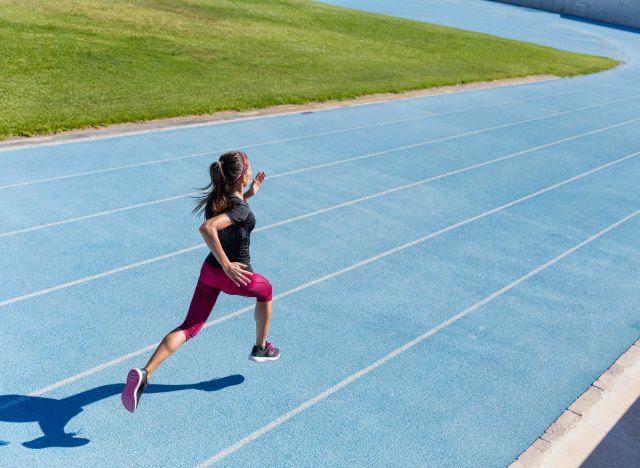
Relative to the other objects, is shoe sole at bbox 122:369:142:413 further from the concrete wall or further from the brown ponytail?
the concrete wall

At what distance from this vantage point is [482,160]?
13672 millimetres

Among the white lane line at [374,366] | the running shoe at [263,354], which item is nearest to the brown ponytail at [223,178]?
the running shoe at [263,354]

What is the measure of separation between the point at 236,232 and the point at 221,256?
270mm

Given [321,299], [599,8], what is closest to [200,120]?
[321,299]

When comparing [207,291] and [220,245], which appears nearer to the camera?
[220,245]

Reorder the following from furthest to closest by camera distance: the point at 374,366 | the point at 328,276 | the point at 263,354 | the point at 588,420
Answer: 1. the point at 328,276
2. the point at 374,366
3. the point at 263,354
4. the point at 588,420

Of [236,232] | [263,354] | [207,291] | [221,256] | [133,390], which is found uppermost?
[236,232]

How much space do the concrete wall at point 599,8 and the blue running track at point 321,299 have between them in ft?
118

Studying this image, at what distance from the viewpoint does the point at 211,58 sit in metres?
20.7

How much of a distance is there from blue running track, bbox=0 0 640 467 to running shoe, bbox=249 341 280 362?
0.16 meters

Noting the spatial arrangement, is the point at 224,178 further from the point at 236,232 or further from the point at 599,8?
the point at 599,8

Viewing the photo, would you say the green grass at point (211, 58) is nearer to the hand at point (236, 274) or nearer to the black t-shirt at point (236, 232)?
the black t-shirt at point (236, 232)

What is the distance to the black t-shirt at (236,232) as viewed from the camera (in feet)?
16.9

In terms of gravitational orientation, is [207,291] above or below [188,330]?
above
